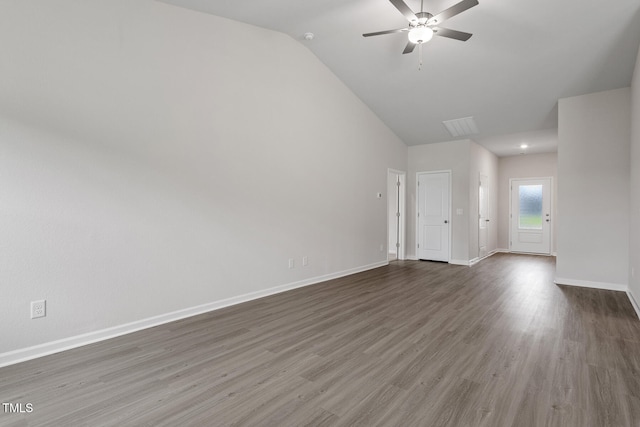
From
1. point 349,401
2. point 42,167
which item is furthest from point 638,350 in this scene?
point 42,167

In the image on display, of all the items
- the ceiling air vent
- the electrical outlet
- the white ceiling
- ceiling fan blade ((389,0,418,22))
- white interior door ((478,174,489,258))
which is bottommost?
the electrical outlet

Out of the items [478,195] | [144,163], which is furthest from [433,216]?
[144,163]

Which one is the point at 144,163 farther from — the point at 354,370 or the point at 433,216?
the point at 433,216

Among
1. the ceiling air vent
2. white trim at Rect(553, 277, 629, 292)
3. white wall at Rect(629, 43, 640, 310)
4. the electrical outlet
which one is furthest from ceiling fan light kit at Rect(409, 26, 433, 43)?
white trim at Rect(553, 277, 629, 292)

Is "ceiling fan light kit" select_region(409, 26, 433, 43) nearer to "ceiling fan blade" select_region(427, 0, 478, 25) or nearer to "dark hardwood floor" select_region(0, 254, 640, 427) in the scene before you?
"ceiling fan blade" select_region(427, 0, 478, 25)

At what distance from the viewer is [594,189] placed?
4.79 meters

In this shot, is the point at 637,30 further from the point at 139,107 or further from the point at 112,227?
the point at 112,227

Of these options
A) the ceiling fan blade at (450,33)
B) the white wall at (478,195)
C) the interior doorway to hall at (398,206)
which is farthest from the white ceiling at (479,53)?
the interior doorway to hall at (398,206)

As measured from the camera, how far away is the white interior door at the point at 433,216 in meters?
7.14

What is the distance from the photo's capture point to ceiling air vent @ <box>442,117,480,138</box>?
20.1 ft

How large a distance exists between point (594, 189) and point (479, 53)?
2747 millimetres

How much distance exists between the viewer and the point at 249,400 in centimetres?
195

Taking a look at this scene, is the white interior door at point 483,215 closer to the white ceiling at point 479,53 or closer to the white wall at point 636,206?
the white ceiling at point 479,53

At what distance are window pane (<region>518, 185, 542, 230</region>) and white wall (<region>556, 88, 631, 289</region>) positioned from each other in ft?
14.4
